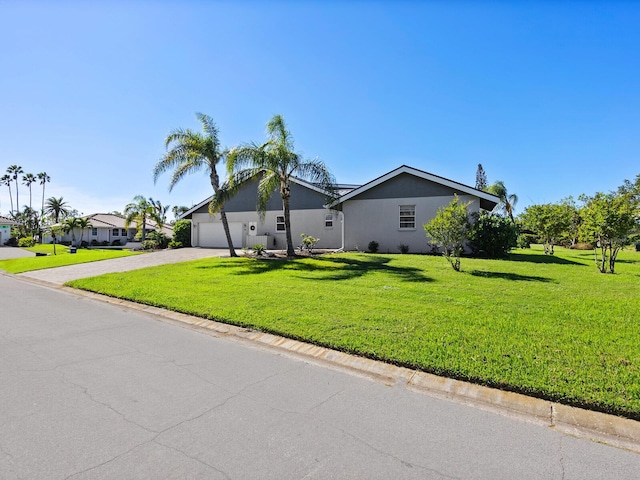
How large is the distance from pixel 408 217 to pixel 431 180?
2.31 m

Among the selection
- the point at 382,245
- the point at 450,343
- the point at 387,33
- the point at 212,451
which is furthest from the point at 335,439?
the point at 382,245

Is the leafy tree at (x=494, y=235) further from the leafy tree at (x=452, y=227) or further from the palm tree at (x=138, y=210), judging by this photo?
the palm tree at (x=138, y=210)

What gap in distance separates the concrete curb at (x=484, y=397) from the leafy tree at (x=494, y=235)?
13213 mm

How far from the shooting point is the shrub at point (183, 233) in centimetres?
2816

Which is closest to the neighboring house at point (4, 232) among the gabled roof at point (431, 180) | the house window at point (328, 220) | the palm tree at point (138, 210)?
the palm tree at point (138, 210)

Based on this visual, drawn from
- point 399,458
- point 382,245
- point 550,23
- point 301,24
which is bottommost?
point 399,458

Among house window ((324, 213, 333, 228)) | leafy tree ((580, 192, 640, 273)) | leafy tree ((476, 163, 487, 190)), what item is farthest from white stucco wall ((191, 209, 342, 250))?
leafy tree ((476, 163, 487, 190))

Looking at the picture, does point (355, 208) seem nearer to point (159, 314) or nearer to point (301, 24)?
point (301, 24)

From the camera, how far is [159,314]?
7.35 m

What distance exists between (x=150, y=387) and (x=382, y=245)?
638 inches

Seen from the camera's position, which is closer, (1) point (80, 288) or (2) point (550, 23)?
(2) point (550, 23)

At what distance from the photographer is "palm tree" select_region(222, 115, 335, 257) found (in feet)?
51.1

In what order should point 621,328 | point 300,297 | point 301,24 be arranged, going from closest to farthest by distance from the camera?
point 621,328 → point 300,297 → point 301,24

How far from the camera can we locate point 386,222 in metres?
18.8
